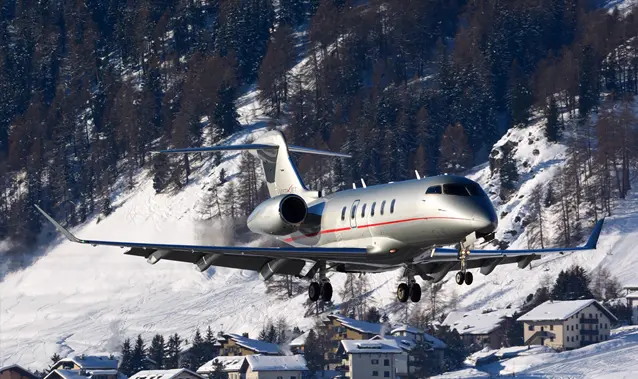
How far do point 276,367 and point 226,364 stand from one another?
459 centimetres

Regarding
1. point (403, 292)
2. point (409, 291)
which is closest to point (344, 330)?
point (403, 292)

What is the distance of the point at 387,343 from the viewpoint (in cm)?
11375

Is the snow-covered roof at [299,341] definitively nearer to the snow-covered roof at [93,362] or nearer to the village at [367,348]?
the village at [367,348]

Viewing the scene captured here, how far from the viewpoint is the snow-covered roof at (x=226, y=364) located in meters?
116

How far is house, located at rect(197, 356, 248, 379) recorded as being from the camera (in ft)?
380

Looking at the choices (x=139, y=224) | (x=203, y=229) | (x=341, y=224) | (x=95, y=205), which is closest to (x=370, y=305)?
(x=203, y=229)

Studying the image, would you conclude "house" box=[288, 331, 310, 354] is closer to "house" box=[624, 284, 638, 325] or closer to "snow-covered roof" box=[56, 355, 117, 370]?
"snow-covered roof" box=[56, 355, 117, 370]

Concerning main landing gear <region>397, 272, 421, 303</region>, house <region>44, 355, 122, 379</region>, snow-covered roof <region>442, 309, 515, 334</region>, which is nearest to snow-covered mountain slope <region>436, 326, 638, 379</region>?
snow-covered roof <region>442, 309, 515, 334</region>

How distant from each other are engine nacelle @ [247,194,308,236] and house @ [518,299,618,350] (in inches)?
2773

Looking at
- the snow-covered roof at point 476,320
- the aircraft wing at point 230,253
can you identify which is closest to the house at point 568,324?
the snow-covered roof at point 476,320

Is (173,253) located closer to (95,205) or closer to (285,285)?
(285,285)

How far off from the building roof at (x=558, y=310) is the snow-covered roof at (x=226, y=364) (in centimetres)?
2190

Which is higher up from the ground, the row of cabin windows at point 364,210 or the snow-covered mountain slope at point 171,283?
the snow-covered mountain slope at point 171,283

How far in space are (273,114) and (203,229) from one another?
38.2 meters
